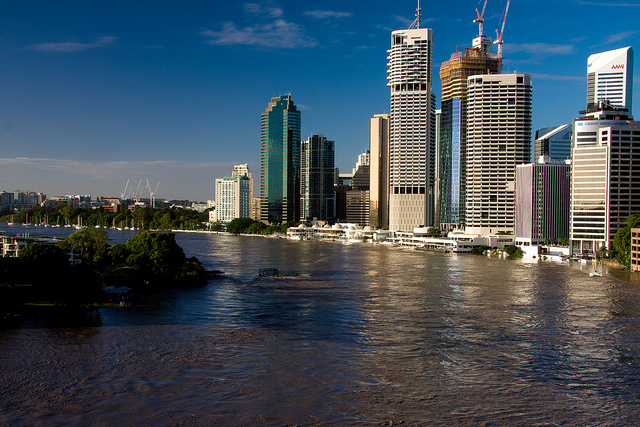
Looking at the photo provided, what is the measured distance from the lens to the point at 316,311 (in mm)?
21016

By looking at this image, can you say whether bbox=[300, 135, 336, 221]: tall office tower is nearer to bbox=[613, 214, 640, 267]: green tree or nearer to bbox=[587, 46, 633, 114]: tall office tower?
bbox=[587, 46, 633, 114]: tall office tower

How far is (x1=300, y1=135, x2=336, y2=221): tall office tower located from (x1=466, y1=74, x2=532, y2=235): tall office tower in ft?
127

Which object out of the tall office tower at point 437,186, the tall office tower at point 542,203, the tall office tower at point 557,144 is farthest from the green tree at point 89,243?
the tall office tower at point 557,144

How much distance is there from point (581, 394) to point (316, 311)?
33.9ft

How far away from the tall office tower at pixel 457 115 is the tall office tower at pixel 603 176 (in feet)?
88.4

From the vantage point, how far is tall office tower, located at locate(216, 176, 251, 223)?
355ft

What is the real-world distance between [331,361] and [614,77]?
86.5 m

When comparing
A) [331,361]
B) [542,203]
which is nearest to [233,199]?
[542,203]

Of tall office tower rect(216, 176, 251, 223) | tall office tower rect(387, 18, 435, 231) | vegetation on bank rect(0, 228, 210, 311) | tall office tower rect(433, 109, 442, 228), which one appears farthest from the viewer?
tall office tower rect(216, 176, 251, 223)

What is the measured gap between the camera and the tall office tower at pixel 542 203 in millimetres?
54156

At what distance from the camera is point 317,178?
9931cm

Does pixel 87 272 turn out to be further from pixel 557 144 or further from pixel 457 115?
pixel 557 144

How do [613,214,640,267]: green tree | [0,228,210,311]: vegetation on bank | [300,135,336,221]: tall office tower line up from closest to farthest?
[0,228,210,311]: vegetation on bank < [613,214,640,267]: green tree < [300,135,336,221]: tall office tower

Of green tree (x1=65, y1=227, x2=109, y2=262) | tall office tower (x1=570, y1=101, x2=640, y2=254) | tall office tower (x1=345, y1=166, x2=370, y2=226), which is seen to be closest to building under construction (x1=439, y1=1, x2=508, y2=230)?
tall office tower (x1=345, y1=166, x2=370, y2=226)
